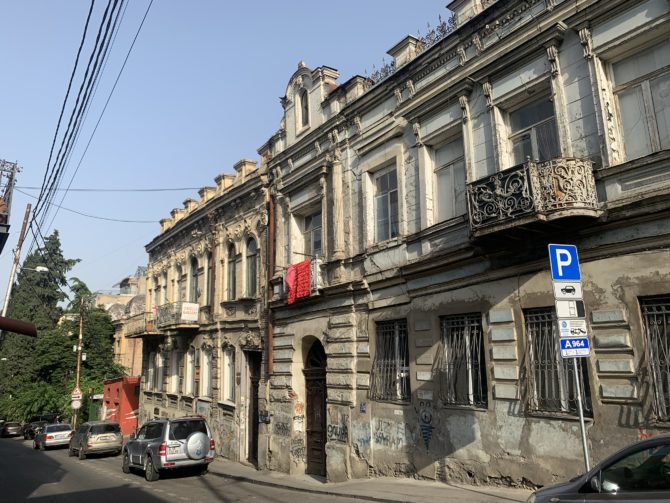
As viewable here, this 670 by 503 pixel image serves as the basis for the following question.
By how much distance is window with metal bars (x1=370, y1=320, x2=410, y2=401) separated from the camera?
13.1 m

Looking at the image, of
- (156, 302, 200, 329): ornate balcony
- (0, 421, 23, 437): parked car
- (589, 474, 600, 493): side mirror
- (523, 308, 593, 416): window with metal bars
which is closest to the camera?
(589, 474, 600, 493): side mirror

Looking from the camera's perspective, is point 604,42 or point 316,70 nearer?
→ point 604,42

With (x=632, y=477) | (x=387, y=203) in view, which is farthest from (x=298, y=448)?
(x=632, y=477)

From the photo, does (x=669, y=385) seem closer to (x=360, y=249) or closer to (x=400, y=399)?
(x=400, y=399)

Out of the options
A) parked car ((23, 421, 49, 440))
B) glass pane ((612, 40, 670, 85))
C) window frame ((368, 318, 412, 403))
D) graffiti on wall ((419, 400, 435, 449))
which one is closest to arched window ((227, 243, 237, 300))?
window frame ((368, 318, 412, 403))

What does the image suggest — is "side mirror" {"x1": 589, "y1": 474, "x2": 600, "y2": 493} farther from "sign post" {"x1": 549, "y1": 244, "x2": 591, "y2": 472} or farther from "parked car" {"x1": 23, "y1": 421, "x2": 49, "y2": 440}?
"parked car" {"x1": 23, "y1": 421, "x2": 49, "y2": 440}

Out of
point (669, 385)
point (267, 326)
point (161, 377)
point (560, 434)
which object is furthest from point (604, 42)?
point (161, 377)

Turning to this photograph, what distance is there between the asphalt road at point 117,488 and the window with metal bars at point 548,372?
4143 millimetres

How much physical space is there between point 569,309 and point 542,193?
286cm

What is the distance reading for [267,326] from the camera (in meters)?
18.8

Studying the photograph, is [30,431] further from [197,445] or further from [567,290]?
[567,290]

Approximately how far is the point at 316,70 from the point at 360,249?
21.3ft

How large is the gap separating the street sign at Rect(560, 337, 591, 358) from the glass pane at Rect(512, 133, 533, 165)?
5133 mm

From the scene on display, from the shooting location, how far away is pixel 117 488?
46.0 feet
